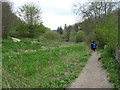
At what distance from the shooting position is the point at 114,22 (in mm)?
10234

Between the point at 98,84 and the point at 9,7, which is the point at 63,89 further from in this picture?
the point at 9,7

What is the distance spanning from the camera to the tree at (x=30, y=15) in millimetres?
36031

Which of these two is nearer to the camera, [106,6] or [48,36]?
[106,6]

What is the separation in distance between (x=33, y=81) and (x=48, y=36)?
42163mm

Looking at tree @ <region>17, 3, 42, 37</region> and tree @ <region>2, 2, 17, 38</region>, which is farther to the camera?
tree @ <region>17, 3, 42, 37</region>

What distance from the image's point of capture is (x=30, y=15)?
119ft

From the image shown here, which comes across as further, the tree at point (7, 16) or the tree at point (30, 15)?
the tree at point (30, 15)

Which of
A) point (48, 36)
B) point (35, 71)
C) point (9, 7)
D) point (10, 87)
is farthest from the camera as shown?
point (48, 36)

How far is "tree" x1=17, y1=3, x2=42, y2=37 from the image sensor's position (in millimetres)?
36031

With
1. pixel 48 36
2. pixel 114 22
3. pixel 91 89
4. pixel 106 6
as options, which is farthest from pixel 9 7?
pixel 48 36

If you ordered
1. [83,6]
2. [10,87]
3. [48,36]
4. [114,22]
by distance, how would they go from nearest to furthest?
1. [10,87]
2. [114,22]
3. [83,6]
4. [48,36]

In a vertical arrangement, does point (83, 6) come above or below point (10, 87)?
above

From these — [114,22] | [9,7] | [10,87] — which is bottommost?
[10,87]

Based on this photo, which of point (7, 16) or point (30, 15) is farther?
point (30, 15)
